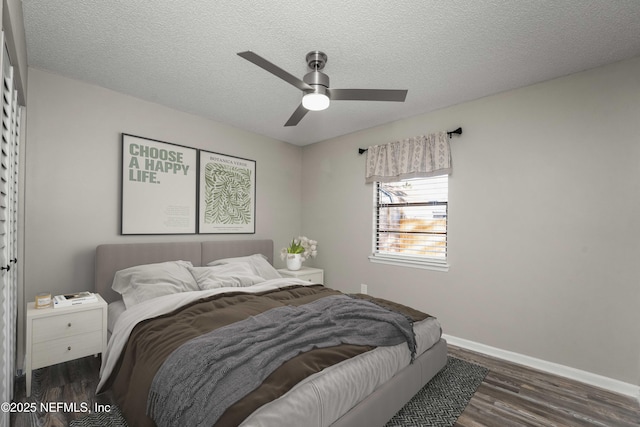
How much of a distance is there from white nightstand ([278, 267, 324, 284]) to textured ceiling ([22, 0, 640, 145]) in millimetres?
2252

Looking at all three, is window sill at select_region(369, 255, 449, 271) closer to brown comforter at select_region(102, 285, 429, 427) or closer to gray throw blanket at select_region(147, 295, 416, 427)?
brown comforter at select_region(102, 285, 429, 427)

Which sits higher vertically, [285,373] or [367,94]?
[367,94]

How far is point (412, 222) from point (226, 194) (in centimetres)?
A: 240

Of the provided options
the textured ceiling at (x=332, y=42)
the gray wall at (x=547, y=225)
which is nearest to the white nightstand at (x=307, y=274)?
the gray wall at (x=547, y=225)

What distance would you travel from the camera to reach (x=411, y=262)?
3.65 metres

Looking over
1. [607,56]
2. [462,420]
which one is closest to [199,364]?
[462,420]

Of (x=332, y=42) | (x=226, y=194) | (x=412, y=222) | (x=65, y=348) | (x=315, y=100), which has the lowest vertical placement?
(x=65, y=348)

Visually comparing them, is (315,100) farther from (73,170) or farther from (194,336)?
(73,170)

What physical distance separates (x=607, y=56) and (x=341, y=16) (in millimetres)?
2136

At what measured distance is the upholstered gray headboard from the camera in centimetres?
286

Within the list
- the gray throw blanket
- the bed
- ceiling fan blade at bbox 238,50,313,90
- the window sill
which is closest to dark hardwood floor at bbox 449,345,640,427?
the bed

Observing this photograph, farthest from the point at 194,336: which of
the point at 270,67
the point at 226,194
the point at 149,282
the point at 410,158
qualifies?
the point at 410,158

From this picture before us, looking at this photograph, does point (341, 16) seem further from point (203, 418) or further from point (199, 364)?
point (203, 418)

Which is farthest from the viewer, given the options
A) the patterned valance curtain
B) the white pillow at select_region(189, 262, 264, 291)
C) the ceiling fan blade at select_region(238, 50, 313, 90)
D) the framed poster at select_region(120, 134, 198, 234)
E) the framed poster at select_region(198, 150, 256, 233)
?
the framed poster at select_region(198, 150, 256, 233)
